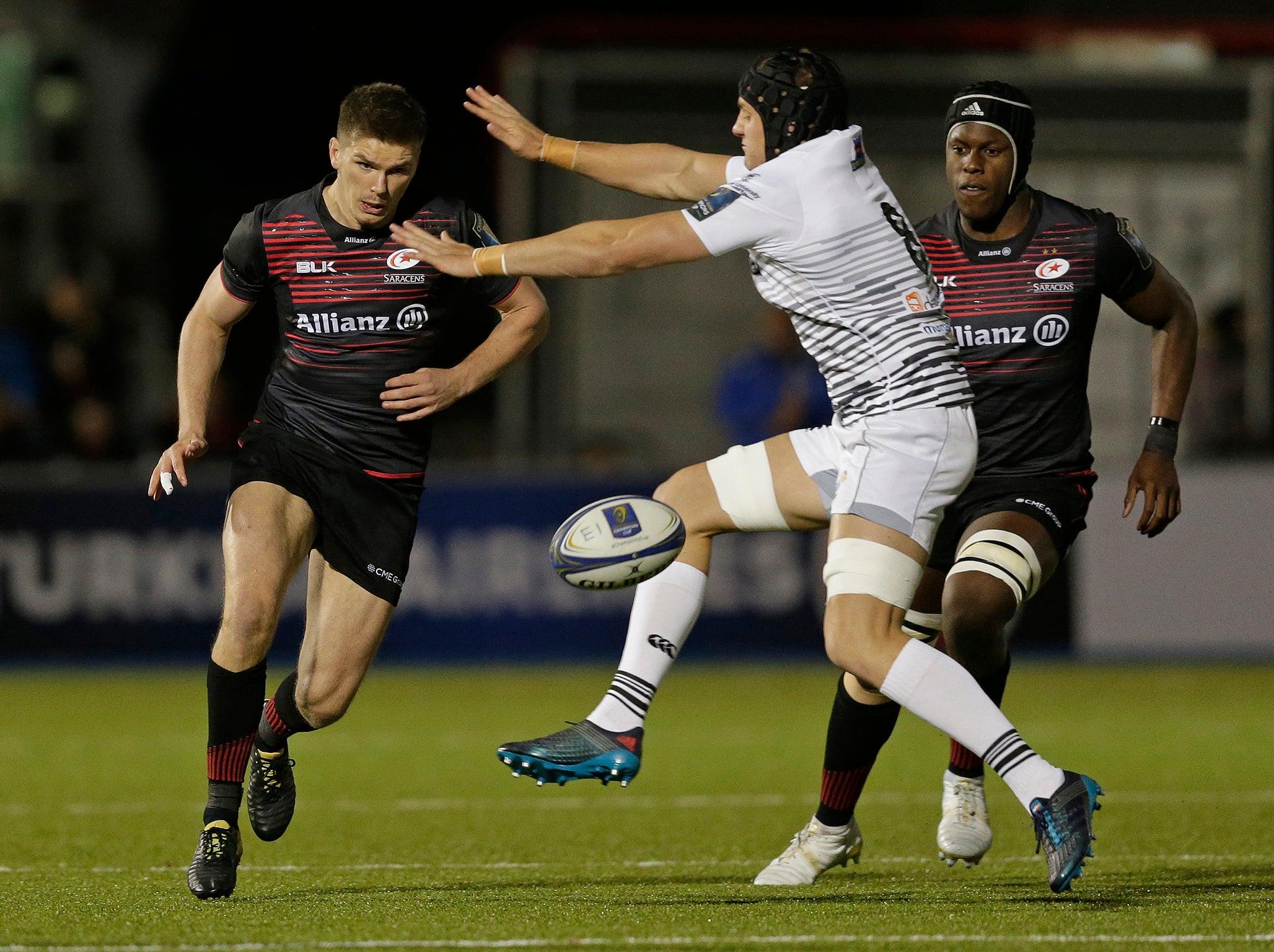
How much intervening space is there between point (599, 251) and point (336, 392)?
1506 millimetres

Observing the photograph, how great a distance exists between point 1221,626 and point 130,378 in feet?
30.8

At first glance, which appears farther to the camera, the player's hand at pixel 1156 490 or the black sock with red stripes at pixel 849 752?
the player's hand at pixel 1156 490

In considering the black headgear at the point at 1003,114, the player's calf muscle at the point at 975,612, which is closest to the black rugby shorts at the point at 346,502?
the player's calf muscle at the point at 975,612

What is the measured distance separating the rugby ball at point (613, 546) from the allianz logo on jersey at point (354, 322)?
1174mm

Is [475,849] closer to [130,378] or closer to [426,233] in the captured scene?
[426,233]

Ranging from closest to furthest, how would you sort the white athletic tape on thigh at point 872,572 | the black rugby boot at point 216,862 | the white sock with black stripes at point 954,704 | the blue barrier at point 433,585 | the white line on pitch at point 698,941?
1. the white line on pitch at point 698,941
2. the white sock with black stripes at point 954,704
3. the white athletic tape on thigh at point 872,572
4. the black rugby boot at point 216,862
5. the blue barrier at point 433,585

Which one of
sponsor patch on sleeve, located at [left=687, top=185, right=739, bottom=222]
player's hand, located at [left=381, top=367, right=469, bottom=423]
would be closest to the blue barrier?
player's hand, located at [left=381, top=367, right=469, bottom=423]

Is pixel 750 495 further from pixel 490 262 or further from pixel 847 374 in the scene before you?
pixel 490 262

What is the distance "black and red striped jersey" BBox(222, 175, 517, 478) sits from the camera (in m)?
6.56

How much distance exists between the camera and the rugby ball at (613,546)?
18.9 feet

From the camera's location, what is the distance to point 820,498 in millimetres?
6027

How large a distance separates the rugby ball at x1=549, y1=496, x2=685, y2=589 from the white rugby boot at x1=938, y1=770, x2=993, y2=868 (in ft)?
4.87

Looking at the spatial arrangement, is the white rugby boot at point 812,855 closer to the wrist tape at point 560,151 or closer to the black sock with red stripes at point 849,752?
the black sock with red stripes at point 849,752

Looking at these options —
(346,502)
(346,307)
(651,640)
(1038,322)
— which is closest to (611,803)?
(346,502)
